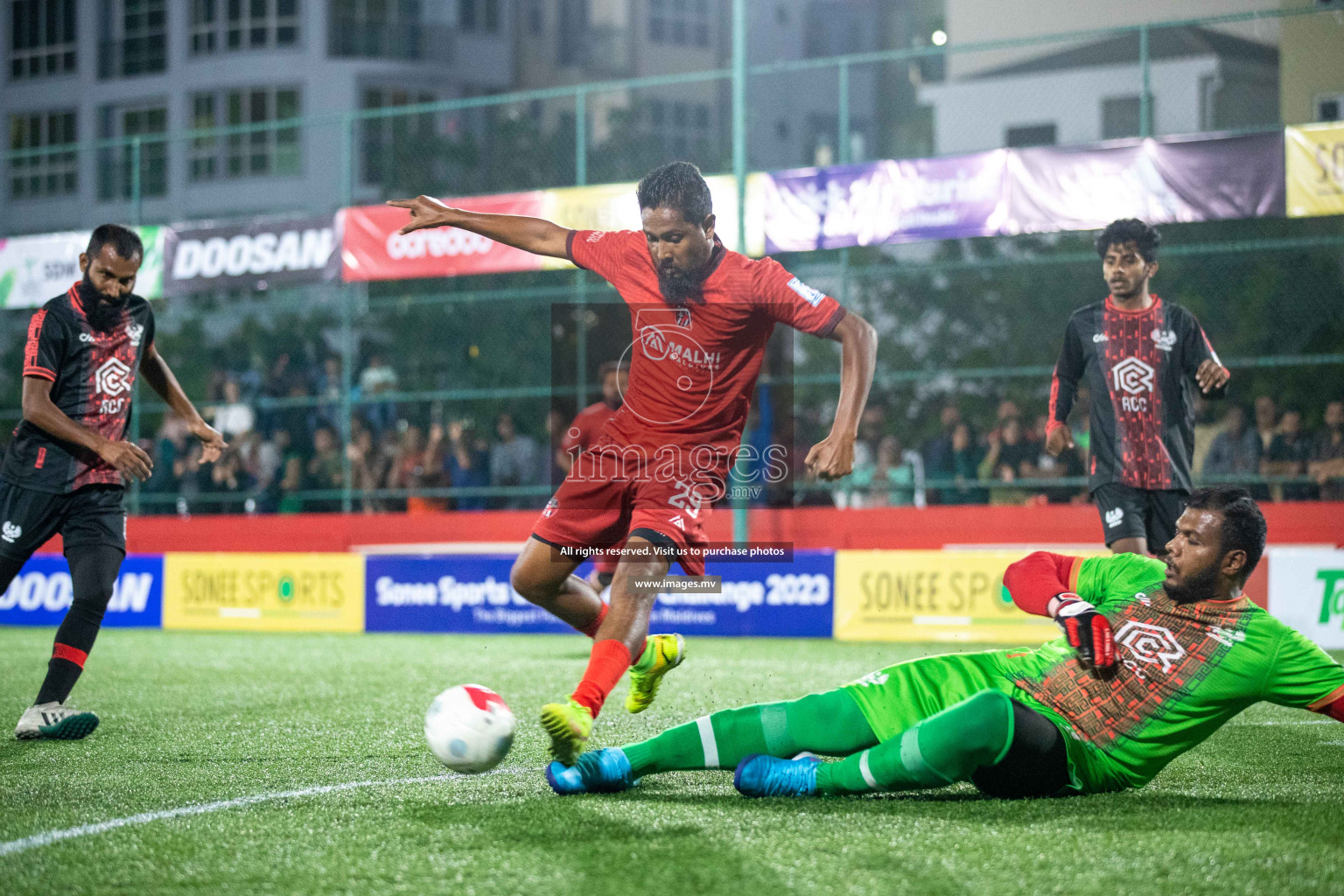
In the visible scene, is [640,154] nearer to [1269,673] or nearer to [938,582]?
[938,582]

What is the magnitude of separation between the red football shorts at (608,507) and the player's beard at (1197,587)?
66.0 inches

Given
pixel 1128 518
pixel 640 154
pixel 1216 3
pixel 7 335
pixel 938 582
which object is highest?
pixel 1216 3

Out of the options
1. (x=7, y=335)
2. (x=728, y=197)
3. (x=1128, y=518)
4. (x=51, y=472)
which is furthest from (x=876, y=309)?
(x=51, y=472)

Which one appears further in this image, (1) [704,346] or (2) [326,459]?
(2) [326,459]

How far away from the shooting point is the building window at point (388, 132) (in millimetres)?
28484

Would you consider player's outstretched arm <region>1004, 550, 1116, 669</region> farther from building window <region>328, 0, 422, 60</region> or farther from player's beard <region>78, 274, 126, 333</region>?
building window <region>328, 0, 422, 60</region>

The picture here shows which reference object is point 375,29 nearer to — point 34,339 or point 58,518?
point 34,339

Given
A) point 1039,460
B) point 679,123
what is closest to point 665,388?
point 1039,460

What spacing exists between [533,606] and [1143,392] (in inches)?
266

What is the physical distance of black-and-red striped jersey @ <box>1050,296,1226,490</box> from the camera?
6715 millimetres

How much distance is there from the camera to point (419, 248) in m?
15.4

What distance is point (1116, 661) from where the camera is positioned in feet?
13.2

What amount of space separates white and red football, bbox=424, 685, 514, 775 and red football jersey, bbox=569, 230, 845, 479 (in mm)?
1229

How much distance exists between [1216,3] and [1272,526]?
18410 millimetres
